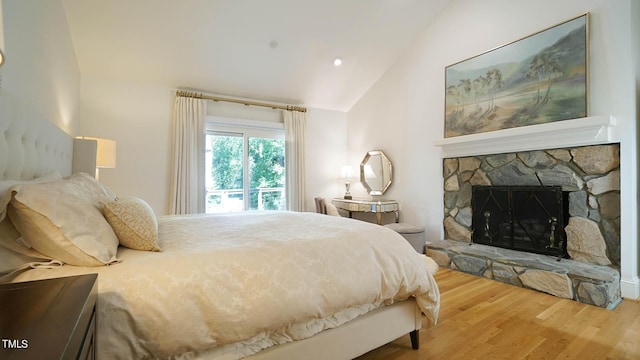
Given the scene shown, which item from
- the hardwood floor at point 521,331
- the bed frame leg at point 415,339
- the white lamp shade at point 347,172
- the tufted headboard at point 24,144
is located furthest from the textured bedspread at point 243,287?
the white lamp shade at point 347,172

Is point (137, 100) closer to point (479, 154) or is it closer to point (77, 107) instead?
point (77, 107)

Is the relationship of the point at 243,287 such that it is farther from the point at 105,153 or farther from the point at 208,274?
the point at 105,153

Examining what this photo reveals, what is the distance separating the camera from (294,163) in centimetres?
509

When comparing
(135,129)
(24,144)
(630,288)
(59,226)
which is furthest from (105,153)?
(630,288)

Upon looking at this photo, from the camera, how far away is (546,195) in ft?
10.0

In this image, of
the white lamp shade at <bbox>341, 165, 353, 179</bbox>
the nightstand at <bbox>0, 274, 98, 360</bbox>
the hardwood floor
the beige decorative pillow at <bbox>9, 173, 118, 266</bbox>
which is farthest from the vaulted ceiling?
the hardwood floor

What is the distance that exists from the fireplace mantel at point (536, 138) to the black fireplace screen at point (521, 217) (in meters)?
0.46

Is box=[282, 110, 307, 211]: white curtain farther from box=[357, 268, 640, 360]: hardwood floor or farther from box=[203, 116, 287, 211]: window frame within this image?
box=[357, 268, 640, 360]: hardwood floor

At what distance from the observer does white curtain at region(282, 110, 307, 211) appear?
16.6 ft

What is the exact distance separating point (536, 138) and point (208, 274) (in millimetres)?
3459

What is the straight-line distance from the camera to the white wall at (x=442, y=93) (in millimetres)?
2588

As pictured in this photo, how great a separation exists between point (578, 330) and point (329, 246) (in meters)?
1.98

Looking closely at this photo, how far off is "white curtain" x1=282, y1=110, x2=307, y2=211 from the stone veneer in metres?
2.52

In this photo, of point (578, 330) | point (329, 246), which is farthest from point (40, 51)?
point (578, 330)
